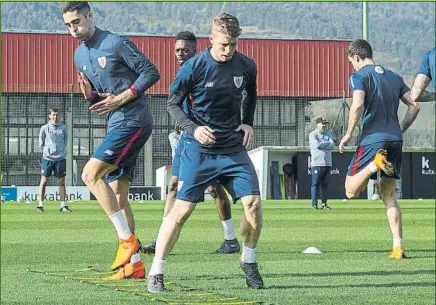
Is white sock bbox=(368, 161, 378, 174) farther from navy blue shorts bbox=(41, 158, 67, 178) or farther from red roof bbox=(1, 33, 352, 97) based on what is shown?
red roof bbox=(1, 33, 352, 97)

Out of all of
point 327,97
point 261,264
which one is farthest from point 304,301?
point 327,97

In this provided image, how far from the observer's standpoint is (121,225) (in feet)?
32.1

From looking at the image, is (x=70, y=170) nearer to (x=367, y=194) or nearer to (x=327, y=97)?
(x=367, y=194)

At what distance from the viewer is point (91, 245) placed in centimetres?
1353

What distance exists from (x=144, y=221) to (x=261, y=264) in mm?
9128

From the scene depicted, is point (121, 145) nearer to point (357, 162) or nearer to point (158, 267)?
point (158, 267)

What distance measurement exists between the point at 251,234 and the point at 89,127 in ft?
123

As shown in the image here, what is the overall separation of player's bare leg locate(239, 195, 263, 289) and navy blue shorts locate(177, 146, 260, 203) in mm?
79

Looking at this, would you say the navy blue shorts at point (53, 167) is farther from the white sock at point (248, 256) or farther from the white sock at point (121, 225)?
the white sock at point (248, 256)

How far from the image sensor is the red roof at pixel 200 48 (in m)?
51.6

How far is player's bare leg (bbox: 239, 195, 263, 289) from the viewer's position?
28.8ft

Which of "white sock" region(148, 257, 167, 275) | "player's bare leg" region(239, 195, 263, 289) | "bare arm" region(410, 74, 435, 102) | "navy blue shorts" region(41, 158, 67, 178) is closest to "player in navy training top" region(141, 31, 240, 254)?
"player's bare leg" region(239, 195, 263, 289)

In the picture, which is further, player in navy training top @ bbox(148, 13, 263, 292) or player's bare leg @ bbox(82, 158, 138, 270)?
player's bare leg @ bbox(82, 158, 138, 270)

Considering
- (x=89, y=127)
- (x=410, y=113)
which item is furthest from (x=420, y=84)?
(x=89, y=127)
